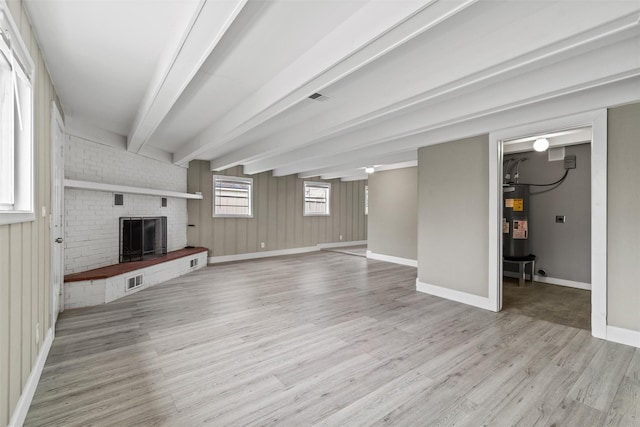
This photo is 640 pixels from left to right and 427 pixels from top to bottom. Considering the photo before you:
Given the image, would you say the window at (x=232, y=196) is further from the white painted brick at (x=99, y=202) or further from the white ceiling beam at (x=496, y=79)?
the white ceiling beam at (x=496, y=79)

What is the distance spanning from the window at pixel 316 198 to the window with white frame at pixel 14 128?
292 inches

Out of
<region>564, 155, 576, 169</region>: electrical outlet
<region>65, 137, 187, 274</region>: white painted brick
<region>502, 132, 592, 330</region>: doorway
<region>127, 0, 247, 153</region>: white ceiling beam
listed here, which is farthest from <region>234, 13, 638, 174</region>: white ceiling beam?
<region>564, 155, 576, 169</region>: electrical outlet

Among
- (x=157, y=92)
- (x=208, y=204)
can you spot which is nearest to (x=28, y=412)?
(x=157, y=92)

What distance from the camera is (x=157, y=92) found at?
8.64 ft

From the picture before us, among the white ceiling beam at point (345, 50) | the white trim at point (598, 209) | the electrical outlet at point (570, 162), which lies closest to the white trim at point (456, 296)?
the white trim at point (598, 209)

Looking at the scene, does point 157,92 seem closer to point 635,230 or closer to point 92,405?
point 92,405

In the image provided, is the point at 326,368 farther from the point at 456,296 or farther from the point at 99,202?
the point at 99,202

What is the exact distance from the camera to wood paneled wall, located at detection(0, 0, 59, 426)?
153 cm

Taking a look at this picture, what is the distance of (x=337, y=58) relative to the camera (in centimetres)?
199

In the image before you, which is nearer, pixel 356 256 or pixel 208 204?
pixel 208 204

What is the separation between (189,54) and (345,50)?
111cm

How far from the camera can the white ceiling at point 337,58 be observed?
1743 mm

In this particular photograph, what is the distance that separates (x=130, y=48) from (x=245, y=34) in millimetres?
1004

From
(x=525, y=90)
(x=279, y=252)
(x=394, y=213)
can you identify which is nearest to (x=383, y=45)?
(x=525, y=90)
